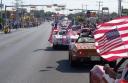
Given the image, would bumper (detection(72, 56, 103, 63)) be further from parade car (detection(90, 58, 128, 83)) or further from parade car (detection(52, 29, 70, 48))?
parade car (detection(52, 29, 70, 48))

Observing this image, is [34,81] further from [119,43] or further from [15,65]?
[119,43]

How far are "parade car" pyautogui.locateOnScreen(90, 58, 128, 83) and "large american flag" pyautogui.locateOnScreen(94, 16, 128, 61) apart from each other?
305 mm

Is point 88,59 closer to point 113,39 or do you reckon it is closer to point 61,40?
point 113,39

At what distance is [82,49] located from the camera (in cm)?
1576

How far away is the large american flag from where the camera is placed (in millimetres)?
5989

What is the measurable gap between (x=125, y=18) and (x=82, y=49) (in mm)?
9082

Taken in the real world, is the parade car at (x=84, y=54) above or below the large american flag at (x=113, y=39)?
below

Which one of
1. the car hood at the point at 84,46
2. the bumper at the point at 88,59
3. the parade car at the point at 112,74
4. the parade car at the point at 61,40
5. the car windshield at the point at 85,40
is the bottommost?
the parade car at the point at 61,40

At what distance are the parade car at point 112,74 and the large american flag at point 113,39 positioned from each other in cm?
31

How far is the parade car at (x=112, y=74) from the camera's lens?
20.0 feet

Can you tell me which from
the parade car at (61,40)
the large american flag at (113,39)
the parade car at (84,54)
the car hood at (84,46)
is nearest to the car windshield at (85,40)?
the car hood at (84,46)

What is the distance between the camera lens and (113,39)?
618 centimetres

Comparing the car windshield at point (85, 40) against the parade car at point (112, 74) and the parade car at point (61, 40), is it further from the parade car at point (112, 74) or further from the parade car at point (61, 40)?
the parade car at point (112, 74)

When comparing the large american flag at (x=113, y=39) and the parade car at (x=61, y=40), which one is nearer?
the large american flag at (x=113, y=39)
